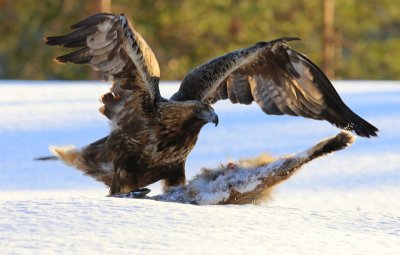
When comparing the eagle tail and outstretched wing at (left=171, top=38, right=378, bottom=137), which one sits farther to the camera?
the eagle tail

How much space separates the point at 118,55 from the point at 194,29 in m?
22.6

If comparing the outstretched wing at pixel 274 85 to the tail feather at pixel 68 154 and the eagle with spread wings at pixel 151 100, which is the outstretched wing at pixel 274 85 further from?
the tail feather at pixel 68 154

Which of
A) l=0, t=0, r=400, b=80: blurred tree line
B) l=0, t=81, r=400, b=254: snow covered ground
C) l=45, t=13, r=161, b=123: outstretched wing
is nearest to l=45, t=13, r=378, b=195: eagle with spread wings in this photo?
l=45, t=13, r=161, b=123: outstretched wing

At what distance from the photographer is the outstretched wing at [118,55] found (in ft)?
18.0

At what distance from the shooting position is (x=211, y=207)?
14.5ft

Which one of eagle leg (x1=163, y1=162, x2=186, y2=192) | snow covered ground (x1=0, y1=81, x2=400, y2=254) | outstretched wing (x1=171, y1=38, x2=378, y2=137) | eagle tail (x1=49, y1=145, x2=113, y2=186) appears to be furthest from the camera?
eagle tail (x1=49, y1=145, x2=113, y2=186)

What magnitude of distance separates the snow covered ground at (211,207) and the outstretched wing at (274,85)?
50 cm

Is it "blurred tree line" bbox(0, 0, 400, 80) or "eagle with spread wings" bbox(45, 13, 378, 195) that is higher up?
"blurred tree line" bbox(0, 0, 400, 80)

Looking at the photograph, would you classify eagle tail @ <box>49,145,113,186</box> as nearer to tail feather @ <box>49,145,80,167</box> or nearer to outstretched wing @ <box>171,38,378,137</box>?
tail feather @ <box>49,145,80,167</box>

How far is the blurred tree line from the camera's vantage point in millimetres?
27016

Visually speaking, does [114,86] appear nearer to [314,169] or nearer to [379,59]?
[314,169]

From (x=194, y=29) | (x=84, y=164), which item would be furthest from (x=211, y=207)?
(x=194, y=29)

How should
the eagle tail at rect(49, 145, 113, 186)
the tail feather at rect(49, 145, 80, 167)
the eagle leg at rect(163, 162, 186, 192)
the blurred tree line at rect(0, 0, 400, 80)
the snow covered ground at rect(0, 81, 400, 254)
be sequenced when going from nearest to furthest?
the snow covered ground at rect(0, 81, 400, 254)
the eagle leg at rect(163, 162, 186, 192)
the eagle tail at rect(49, 145, 113, 186)
the tail feather at rect(49, 145, 80, 167)
the blurred tree line at rect(0, 0, 400, 80)

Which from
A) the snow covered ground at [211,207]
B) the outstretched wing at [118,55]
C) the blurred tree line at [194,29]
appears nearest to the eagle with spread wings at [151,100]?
the outstretched wing at [118,55]
